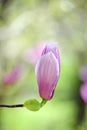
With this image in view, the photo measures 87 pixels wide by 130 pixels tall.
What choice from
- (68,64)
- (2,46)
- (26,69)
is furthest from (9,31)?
(68,64)

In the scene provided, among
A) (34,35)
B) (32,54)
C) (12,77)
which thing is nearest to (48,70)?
(12,77)

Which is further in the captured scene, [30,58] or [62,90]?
[62,90]

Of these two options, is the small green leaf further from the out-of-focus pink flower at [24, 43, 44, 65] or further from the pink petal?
the out-of-focus pink flower at [24, 43, 44, 65]

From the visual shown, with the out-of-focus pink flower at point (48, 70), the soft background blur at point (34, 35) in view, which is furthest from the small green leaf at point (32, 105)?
the soft background blur at point (34, 35)

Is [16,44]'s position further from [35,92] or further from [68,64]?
[68,64]

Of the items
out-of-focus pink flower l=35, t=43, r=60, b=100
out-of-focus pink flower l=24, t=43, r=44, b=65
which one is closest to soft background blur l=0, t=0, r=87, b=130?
out-of-focus pink flower l=24, t=43, r=44, b=65

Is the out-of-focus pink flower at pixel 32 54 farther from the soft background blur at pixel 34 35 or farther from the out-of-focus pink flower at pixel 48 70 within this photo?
the out-of-focus pink flower at pixel 48 70
